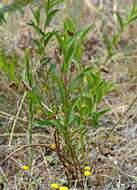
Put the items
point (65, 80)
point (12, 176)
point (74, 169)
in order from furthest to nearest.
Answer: point (12, 176)
point (74, 169)
point (65, 80)

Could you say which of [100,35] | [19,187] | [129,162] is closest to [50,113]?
[19,187]

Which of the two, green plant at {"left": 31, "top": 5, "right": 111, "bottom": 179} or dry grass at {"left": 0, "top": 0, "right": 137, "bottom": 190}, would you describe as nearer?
green plant at {"left": 31, "top": 5, "right": 111, "bottom": 179}

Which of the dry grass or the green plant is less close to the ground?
the green plant

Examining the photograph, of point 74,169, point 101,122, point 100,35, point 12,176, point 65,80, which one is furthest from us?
point 100,35

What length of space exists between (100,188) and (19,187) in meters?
0.25

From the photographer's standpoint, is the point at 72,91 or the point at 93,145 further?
the point at 93,145

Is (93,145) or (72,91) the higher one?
(72,91)

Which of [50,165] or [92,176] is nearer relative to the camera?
[92,176]

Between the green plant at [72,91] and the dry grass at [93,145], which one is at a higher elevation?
the green plant at [72,91]

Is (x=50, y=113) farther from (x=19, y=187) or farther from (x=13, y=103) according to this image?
(x=13, y=103)

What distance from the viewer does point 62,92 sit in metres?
1.27

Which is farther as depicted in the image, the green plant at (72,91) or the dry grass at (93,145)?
the dry grass at (93,145)

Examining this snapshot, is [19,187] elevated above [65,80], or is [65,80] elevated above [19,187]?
[65,80]

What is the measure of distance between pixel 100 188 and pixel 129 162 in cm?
20
